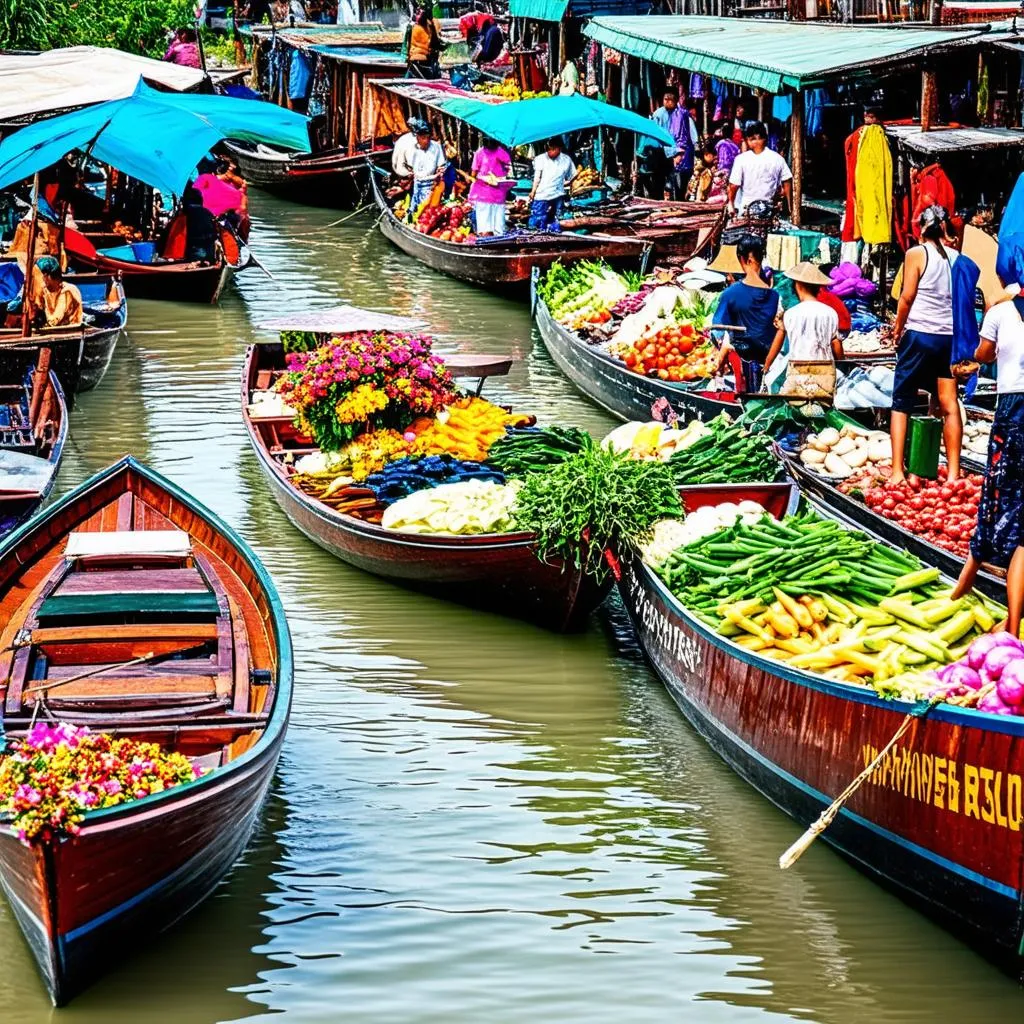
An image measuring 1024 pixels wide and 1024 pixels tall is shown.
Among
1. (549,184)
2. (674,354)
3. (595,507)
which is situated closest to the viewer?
(595,507)

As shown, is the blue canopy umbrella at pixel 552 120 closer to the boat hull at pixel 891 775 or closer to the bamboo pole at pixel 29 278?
the bamboo pole at pixel 29 278

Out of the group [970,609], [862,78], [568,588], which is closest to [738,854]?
[970,609]

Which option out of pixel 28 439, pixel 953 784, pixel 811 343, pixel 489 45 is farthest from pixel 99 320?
pixel 489 45

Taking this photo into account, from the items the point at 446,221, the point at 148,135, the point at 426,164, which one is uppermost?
the point at 148,135

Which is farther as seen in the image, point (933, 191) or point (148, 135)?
point (148, 135)

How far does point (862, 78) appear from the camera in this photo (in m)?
15.7

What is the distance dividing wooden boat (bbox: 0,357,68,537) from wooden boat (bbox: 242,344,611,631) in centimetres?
165

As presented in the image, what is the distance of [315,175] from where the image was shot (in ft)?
90.5

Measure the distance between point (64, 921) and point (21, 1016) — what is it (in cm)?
63

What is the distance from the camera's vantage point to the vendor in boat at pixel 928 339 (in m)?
9.82

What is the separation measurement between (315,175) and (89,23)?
15.5ft

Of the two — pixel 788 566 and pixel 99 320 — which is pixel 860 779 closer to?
pixel 788 566

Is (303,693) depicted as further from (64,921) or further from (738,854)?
(64,921)

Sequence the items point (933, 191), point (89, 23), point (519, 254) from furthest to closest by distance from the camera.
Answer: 1. point (89, 23)
2. point (519, 254)
3. point (933, 191)
